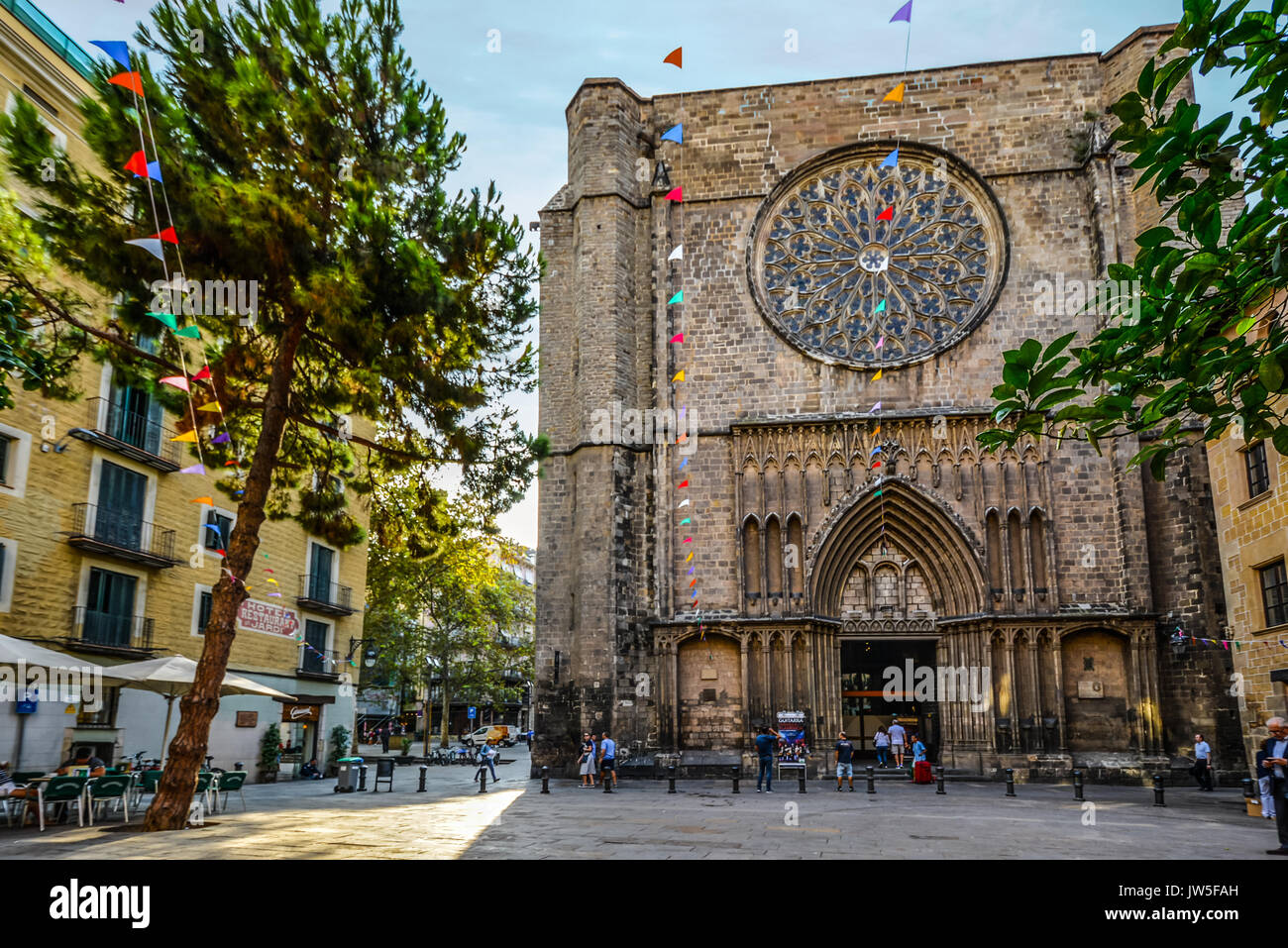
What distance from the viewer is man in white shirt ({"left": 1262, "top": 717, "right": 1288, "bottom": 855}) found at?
9664mm

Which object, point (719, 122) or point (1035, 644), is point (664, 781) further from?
point (719, 122)

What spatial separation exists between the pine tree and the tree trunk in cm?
2

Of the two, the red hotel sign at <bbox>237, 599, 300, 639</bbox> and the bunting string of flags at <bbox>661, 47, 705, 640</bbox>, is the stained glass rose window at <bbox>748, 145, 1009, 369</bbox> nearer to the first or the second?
the bunting string of flags at <bbox>661, 47, 705, 640</bbox>

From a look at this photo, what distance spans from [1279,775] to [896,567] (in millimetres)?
13684

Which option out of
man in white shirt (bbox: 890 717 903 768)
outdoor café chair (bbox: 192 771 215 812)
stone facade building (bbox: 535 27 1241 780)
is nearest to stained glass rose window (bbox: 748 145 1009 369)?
stone facade building (bbox: 535 27 1241 780)

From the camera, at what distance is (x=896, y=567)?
23.4m

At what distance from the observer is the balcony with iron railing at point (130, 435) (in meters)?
18.6

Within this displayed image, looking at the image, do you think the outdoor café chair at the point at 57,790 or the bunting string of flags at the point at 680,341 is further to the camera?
the bunting string of flags at the point at 680,341

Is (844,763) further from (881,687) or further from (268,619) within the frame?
(268,619)

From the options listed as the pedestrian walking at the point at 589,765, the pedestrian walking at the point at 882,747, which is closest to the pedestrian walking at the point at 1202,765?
the pedestrian walking at the point at 882,747

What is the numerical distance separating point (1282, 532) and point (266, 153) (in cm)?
1777
